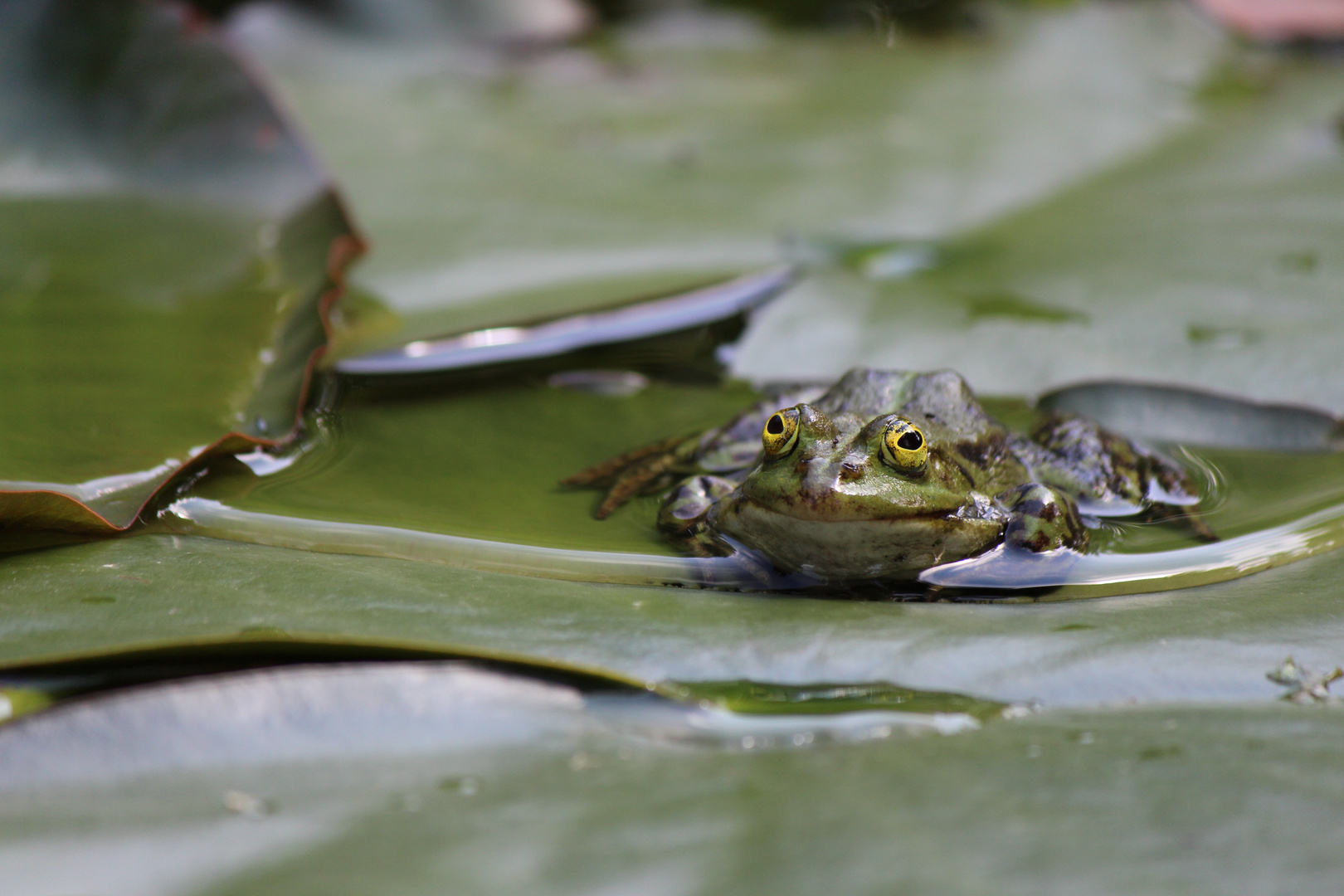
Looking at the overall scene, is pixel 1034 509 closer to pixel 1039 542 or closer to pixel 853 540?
pixel 1039 542

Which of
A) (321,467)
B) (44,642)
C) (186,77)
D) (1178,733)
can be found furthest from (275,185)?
(1178,733)

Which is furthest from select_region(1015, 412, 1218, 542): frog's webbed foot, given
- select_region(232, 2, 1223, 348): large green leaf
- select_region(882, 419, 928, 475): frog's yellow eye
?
select_region(232, 2, 1223, 348): large green leaf

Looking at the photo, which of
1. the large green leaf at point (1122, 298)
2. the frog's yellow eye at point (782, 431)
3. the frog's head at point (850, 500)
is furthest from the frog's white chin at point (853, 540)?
the large green leaf at point (1122, 298)

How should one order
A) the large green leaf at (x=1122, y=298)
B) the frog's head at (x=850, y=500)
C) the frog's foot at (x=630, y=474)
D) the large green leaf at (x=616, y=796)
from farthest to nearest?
1. the large green leaf at (x=1122, y=298)
2. the frog's foot at (x=630, y=474)
3. the frog's head at (x=850, y=500)
4. the large green leaf at (x=616, y=796)

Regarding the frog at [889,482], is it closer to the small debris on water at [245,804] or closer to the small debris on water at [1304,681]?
the small debris on water at [1304,681]

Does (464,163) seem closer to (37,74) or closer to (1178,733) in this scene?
(37,74)

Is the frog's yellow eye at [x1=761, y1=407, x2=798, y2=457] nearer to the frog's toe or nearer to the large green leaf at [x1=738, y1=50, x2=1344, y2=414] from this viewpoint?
the frog's toe
